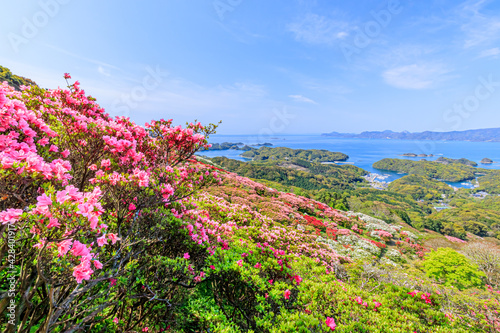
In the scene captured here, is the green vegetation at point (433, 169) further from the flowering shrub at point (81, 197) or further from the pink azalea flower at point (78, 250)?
the pink azalea flower at point (78, 250)

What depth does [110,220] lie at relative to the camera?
151 inches

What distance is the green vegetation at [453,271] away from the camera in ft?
36.6

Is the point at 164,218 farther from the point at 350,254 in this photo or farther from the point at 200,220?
the point at 350,254

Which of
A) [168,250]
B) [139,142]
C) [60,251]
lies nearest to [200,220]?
[168,250]

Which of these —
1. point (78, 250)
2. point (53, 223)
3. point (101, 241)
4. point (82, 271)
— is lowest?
point (82, 271)

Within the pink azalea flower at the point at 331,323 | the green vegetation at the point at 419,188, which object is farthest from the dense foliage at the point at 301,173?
the pink azalea flower at the point at 331,323

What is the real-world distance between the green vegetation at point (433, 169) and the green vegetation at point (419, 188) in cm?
3301

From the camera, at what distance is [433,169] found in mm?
161875

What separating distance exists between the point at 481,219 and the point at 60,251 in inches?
4197

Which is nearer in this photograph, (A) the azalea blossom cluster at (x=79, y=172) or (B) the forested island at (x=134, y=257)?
(A) the azalea blossom cluster at (x=79, y=172)

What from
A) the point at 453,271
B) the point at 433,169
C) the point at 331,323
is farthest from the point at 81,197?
the point at 433,169

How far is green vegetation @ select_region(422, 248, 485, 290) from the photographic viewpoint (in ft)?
36.6

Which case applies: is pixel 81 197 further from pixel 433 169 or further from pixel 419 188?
pixel 433 169

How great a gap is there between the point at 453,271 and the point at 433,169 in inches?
8024
